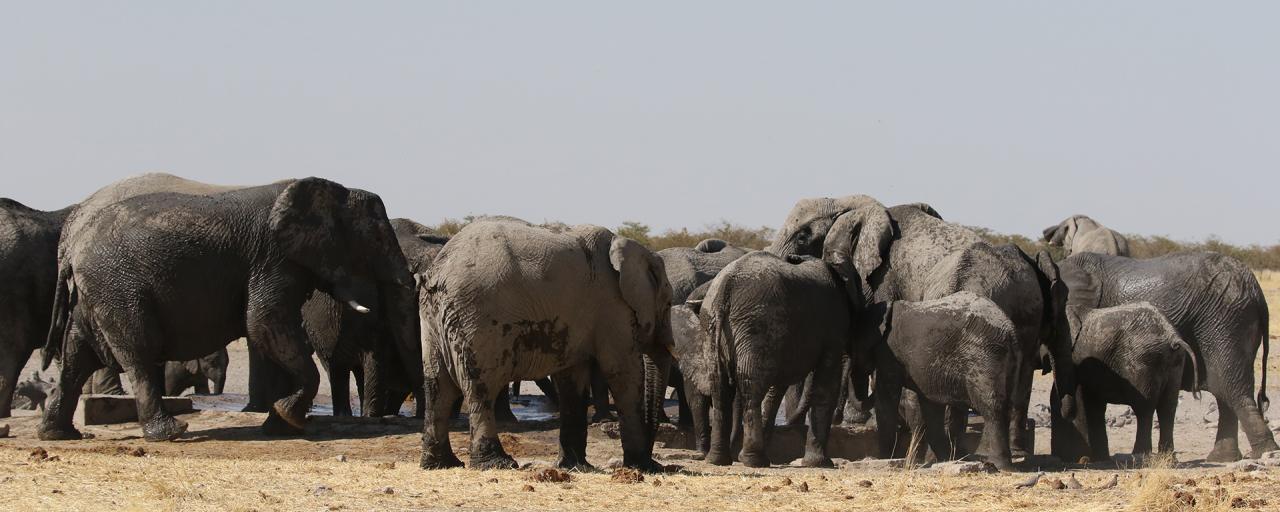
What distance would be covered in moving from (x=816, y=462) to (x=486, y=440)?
3.50m

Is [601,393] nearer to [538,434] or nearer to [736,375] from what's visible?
[538,434]

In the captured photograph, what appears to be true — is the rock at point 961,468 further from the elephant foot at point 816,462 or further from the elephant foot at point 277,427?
the elephant foot at point 277,427

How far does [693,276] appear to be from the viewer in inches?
802

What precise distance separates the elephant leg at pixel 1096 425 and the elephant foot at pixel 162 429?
7.74 meters

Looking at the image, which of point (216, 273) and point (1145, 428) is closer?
point (216, 273)

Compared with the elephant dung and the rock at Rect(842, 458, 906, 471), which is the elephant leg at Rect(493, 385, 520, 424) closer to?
the elephant dung

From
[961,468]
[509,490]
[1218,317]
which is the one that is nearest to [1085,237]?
[1218,317]

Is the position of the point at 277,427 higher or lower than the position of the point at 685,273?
lower

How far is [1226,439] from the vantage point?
17531mm

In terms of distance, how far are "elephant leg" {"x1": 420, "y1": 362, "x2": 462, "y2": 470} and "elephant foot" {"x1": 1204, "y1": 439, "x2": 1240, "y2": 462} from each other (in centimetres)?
757

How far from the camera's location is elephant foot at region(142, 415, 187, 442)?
622 inches

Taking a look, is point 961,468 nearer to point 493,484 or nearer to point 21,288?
point 493,484

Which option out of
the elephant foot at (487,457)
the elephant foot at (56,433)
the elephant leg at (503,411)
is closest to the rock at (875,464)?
the elephant foot at (487,457)

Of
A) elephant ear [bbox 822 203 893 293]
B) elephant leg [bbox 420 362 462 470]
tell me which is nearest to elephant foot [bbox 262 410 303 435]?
elephant leg [bbox 420 362 462 470]
